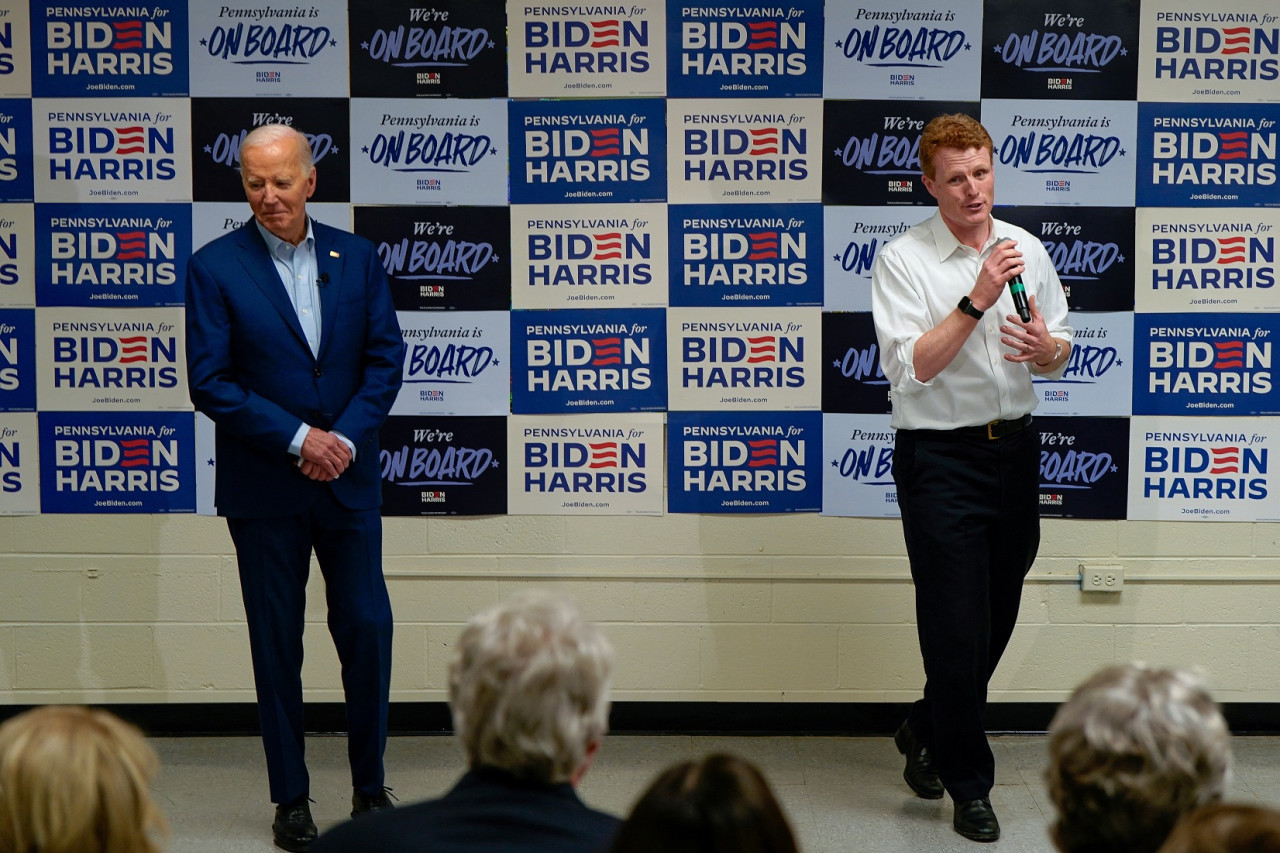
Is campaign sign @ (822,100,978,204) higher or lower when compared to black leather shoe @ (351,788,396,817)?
higher

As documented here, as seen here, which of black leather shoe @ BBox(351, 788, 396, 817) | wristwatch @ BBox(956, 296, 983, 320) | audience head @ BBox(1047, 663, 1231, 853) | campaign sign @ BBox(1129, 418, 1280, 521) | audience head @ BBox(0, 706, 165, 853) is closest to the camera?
audience head @ BBox(0, 706, 165, 853)

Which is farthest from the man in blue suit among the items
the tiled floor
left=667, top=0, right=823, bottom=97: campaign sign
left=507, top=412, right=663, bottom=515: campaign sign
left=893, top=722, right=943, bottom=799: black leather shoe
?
left=893, top=722, right=943, bottom=799: black leather shoe

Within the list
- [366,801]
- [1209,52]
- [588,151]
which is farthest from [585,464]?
[1209,52]

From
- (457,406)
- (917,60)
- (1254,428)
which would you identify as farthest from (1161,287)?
(457,406)

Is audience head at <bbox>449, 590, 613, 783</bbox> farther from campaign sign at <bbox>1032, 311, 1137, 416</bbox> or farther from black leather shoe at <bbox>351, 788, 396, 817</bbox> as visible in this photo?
campaign sign at <bbox>1032, 311, 1137, 416</bbox>

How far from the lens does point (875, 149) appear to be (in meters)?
3.72

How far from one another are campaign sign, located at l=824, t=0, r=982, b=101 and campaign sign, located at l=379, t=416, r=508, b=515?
138cm

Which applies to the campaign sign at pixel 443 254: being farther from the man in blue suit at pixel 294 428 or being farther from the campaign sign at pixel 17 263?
the campaign sign at pixel 17 263

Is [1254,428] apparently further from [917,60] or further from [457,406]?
[457,406]

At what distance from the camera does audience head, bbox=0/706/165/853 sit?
1.21 metres

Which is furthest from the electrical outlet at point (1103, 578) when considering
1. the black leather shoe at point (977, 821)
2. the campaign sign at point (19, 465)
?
the campaign sign at point (19, 465)

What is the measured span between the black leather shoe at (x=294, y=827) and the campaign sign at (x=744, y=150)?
1.88 meters

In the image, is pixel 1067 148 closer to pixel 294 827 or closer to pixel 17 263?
pixel 294 827

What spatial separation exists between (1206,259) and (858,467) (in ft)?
3.71
